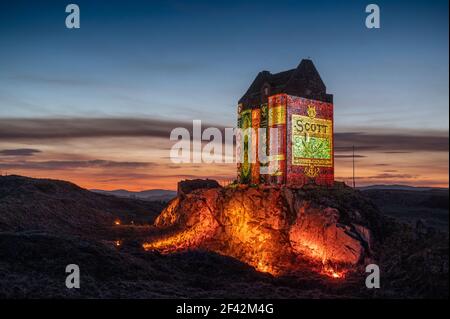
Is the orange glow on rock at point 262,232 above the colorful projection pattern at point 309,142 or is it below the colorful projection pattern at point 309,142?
below

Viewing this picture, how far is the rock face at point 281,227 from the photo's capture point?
33844 mm

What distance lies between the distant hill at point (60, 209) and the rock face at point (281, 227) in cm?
1406

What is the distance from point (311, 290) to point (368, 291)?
3.71 m

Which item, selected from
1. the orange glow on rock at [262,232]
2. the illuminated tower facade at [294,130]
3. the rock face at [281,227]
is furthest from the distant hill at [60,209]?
the illuminated tower facade at [294,130]

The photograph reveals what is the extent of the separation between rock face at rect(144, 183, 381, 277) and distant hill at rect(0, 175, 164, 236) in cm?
1406

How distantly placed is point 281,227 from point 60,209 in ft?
120

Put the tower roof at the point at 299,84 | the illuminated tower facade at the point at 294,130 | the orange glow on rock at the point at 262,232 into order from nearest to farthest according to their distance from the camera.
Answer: the orange glow on rock at the point at 262,232 < the illuminated tower facade at the point at 294,130 < the tower roof at the point at 299,84

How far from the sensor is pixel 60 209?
60.8 metres

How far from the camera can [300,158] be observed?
42.9m

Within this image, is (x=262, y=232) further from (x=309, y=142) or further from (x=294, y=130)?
(x=294, y=130)

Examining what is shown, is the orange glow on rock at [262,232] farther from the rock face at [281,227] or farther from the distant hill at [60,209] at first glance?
the distant hill at [60,209]

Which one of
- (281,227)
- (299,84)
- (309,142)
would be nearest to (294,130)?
(309,142)
